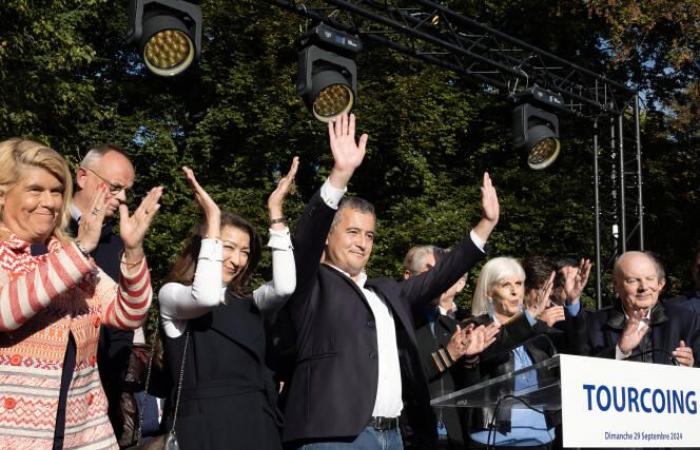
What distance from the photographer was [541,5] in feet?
58.6

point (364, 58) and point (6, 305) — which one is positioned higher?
point (364, 58)

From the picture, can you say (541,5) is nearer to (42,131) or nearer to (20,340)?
(42,131)

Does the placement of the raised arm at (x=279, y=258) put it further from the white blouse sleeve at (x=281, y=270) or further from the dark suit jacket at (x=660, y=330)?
the dark suit jacket at (x=660, y=330)

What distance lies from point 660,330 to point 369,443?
7.18 ft

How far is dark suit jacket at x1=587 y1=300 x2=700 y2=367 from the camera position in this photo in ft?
17.4

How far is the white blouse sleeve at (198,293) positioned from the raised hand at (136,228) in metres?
0.36

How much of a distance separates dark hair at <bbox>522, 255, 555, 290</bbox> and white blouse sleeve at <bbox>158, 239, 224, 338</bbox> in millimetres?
3143

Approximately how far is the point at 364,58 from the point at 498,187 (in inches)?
133

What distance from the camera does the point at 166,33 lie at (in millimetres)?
7754

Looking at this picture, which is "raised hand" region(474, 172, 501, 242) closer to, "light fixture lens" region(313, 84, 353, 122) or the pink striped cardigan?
the pink striped cardigan

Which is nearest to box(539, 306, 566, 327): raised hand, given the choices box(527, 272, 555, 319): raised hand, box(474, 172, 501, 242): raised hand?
box(527, 272, 555, 319): raised hand

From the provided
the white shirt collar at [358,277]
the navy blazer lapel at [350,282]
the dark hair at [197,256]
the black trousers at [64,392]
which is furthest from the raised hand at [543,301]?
the black trousers at [64,392]

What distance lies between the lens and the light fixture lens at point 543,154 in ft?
34.2

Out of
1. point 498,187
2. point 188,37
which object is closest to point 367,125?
point 498,187
